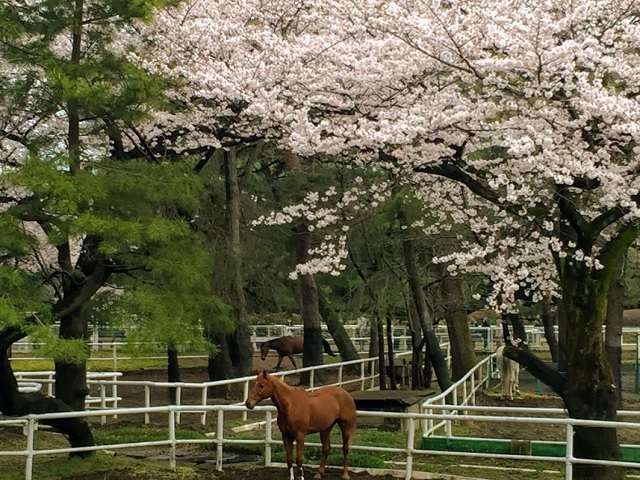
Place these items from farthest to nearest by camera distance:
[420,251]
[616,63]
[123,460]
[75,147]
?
1. [420,251]
2. [123,460]
3. [75,147]
4. [616,63]

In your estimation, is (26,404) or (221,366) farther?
(221,366)

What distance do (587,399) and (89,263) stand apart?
6.42m

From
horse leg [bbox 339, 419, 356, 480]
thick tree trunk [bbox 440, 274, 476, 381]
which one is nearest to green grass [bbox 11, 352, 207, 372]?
thick tree trunk [bbox 440, 274, 476, 381]

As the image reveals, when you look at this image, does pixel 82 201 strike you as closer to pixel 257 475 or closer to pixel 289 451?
pixel 289 451

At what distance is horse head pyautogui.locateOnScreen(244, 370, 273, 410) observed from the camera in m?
10.3

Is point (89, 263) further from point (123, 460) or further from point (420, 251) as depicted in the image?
point (420, 251)

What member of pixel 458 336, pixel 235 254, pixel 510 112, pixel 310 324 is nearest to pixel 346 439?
pixel 510 112

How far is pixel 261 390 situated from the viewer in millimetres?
10430

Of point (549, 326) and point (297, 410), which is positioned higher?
point (549, 326)

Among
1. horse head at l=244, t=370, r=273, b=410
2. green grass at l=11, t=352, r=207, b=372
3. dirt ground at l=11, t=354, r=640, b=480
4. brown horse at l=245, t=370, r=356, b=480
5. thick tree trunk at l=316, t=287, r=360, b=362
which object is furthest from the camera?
green grass at l=11, t=352, r=207, b=372

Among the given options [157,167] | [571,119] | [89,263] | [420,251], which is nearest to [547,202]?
[571,119]

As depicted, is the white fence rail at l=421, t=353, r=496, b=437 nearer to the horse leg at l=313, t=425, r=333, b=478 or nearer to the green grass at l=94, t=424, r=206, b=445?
the horse leg at l=313, t=425, r=333, b=478

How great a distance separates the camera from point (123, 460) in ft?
41.7

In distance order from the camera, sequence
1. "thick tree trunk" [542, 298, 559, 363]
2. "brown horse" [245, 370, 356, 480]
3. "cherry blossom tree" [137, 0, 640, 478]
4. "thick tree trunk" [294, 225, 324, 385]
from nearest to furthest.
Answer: "brown horse" [245, 370, 356, 480]
"cherry blossom tree" [137, 0, 640, 478]
"thick tree trunk" [294, 225, 324, 385]
"thick tree trunk" [542, 298, 559, 363]
